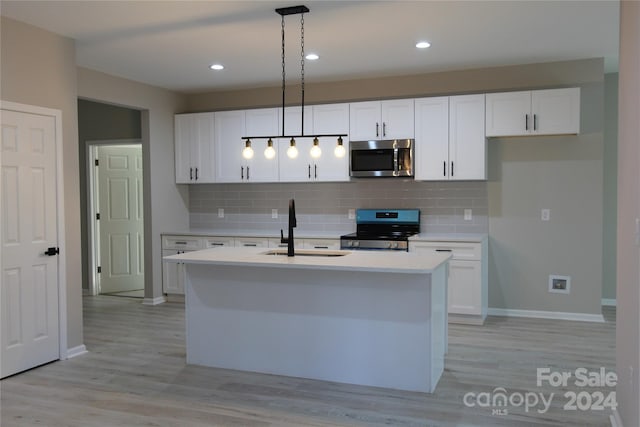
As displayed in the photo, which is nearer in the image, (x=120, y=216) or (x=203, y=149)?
(x=203, y=149)

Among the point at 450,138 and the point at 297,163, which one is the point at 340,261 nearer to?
the point at 450,138

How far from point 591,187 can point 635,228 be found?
329 centimetres

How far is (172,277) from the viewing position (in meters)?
6.39

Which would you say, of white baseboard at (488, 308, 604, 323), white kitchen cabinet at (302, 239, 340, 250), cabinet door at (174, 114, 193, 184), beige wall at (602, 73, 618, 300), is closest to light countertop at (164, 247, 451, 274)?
white kitchen cabinet at (302, 239, 340, 250)

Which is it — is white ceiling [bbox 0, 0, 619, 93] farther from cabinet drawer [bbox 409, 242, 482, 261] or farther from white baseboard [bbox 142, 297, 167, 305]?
white baseboard [bbox 142, 297, 167, 305]

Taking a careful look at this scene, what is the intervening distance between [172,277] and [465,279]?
3372 mm

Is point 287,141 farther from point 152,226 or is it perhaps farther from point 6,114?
point 6,114

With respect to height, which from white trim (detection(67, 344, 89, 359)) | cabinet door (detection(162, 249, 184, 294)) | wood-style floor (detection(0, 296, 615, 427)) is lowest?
wood-style floor (detection(0, 296, 615, 427))

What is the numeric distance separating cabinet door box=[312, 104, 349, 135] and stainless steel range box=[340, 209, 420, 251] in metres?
0.97

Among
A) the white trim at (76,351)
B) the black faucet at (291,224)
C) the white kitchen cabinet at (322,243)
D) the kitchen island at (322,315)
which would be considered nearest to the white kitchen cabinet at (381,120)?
the white kitchen cabinet at (322,243)

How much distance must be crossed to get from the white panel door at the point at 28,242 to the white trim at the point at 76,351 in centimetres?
11

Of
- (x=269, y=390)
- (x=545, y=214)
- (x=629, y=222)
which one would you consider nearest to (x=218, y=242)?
(x=269, y=390)

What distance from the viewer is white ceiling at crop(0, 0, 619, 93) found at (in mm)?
3736

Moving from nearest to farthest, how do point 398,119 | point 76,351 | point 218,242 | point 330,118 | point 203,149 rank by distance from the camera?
point 76,351 → point 398,119 → point 330,118 → point 218,242 → point 203,149
